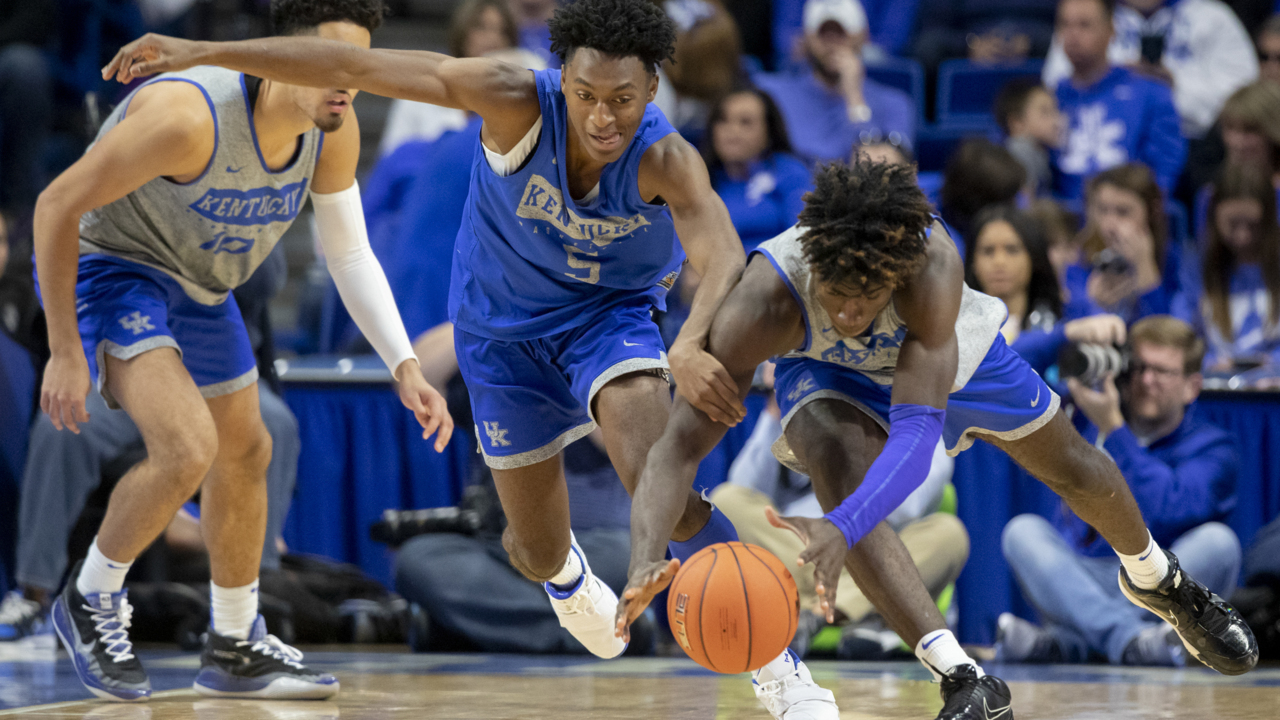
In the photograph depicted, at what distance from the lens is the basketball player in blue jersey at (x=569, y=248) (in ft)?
10.1

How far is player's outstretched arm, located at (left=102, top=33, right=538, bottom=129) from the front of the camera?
118 inches

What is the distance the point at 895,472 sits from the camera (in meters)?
2.88

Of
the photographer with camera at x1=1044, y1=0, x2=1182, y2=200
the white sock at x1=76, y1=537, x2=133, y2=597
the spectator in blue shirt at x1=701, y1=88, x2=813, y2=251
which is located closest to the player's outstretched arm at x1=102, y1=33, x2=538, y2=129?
the white sock at x1=76, y1=537, x2=133, y2=597

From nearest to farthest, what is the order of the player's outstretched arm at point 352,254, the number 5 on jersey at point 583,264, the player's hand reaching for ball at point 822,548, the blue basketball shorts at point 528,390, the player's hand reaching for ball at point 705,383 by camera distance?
the player's hand reaching for ball at point 822,548 < the player's hand reaching for ball at point 705,383 < the number 5 on jersey at point 583,264 < the blue basketball shorts at point 528,390 < the player's outstretched arm at point 352,254

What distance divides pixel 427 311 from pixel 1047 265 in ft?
8.47

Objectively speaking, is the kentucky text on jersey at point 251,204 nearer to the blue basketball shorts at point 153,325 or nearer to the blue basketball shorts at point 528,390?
the blue basketball shorts at point 153,325

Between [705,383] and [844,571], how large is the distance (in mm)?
2296

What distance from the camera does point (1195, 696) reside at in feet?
13.1

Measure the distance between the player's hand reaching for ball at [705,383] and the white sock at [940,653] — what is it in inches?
26.4

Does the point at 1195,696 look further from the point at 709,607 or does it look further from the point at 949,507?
the point at 709,607

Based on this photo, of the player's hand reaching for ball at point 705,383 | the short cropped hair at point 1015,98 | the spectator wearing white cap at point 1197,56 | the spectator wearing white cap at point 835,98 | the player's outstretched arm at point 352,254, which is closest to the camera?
the player's hand reaching for ball at point 705,383

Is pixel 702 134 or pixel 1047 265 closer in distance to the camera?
pixel 1047 265

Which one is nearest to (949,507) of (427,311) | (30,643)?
(427,311)

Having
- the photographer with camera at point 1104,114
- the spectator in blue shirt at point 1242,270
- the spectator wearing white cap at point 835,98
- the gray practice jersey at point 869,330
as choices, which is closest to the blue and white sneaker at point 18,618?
the gray practice jersey at point 869,330
